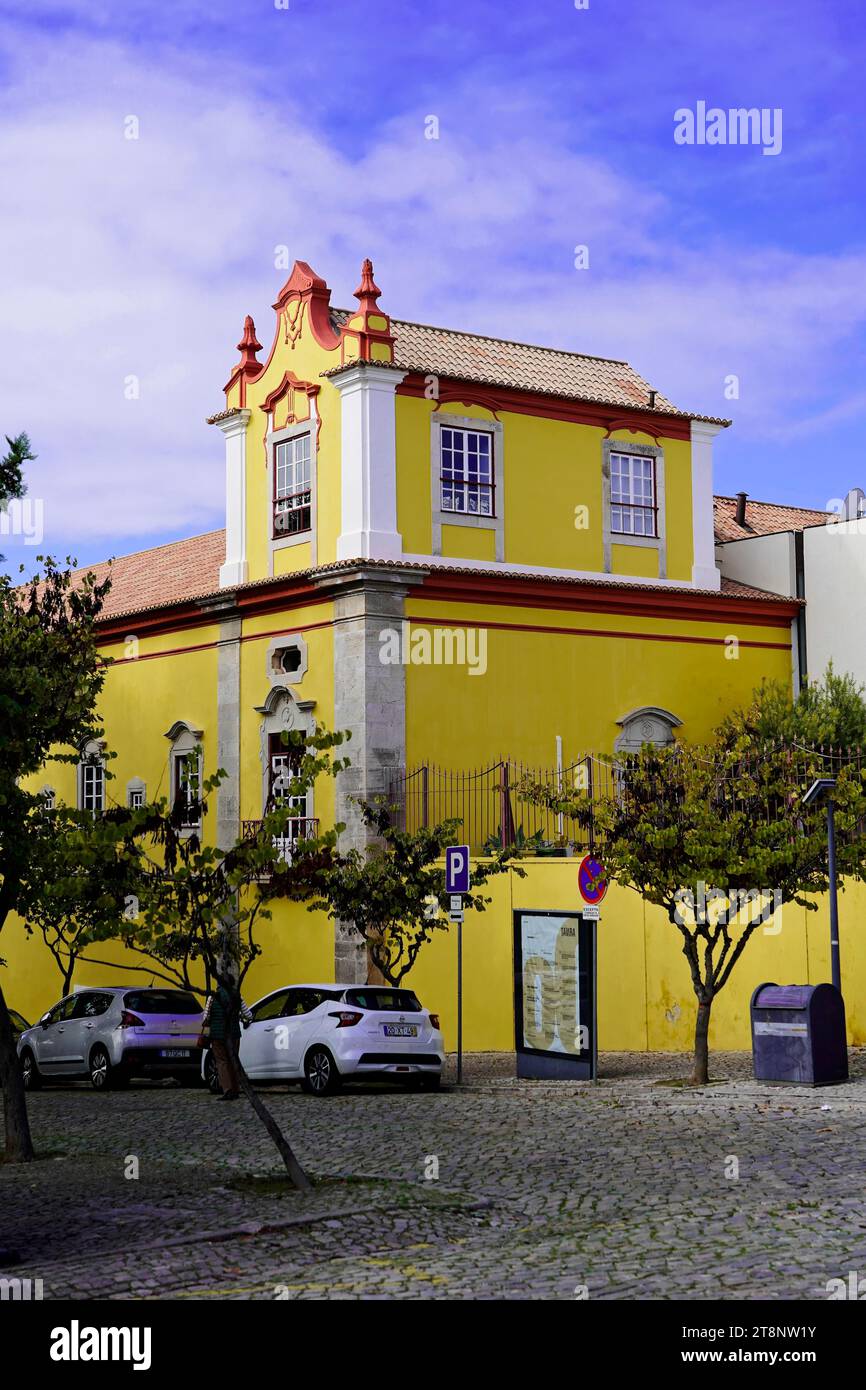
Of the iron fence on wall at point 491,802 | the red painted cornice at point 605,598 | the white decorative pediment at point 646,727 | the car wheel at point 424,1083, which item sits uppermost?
the red painted cornice at point 605,598

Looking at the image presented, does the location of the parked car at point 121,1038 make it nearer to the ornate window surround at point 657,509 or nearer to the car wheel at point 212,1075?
the car wheel at point 212,1075

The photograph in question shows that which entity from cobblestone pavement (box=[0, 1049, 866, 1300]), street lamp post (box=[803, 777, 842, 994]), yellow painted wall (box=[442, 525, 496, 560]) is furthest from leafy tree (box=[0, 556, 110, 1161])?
street lamp post (box=[803, 777, 842, 994])

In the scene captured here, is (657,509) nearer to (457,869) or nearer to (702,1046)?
(457,869)

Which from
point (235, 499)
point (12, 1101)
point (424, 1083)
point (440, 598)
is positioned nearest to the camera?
point (12, 1101)

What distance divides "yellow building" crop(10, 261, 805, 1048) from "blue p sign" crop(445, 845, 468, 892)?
4.19m

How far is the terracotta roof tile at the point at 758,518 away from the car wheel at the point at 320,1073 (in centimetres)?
1769

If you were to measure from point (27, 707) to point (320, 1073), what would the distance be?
6.26 metres

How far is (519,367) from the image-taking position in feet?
105

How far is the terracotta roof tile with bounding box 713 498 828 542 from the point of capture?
36.5 meters

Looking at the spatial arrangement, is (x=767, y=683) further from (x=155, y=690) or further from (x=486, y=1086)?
(x=486, y=1086)

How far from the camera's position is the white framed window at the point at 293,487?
3034 centimetres

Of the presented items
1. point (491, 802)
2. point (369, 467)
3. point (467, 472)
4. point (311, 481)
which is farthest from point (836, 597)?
point (311, 481)

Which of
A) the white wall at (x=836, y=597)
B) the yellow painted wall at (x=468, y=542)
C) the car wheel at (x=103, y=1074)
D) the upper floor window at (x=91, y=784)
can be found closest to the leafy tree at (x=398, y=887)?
the car wheel at (x=103, y=1074)

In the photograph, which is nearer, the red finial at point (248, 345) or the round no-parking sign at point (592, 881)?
the round no-parking sign at point (592, 881)
